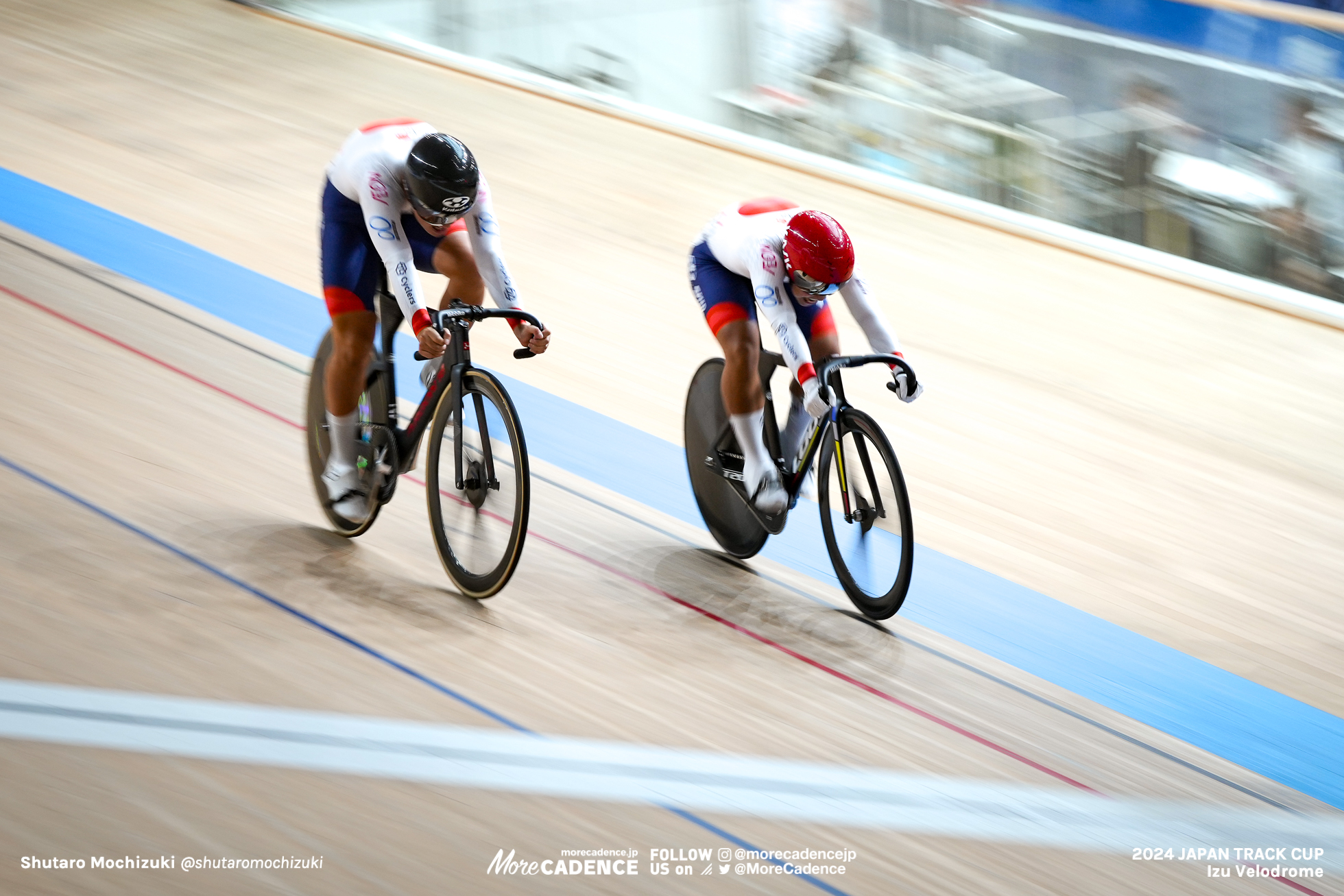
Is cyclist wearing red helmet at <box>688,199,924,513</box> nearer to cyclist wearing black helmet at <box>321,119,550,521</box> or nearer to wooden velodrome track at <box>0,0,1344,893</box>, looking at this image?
wooden velodrome track at <box>0,0,1344,893</box>

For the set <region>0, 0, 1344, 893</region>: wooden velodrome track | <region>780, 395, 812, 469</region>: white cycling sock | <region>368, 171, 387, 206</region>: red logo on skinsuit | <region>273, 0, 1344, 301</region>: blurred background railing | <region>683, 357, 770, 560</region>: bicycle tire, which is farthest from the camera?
<region>273, 0, 1344, 301</region>: blurred background railing

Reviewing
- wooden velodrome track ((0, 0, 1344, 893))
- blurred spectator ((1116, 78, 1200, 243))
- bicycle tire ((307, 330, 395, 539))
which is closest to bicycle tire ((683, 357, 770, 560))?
wooden velodrome track ((0, 0, 1344, 893))

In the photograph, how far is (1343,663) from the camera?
3.64m

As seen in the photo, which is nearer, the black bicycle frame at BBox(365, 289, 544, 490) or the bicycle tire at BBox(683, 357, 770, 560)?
the black bicycle frame at BBox(365, 289, 544, 490)

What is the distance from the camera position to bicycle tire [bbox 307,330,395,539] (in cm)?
350

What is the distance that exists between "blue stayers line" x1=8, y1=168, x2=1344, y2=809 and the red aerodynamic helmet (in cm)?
97

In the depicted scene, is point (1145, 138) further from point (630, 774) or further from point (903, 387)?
point (630, 774)

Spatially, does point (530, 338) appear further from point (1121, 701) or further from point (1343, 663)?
point (1343, 663)

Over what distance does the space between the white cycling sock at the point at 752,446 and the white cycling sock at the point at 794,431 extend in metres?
0.10

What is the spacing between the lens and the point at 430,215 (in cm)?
309

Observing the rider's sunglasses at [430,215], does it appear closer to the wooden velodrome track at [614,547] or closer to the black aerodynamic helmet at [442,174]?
the black aerodynamic helmet at [442,174]

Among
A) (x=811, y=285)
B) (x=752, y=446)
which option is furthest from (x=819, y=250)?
(x=752, y=446)

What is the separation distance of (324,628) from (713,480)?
121 cm

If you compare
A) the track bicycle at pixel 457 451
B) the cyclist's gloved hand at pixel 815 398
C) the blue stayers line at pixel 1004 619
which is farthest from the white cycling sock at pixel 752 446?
the track bicycle at pixel 457 451
